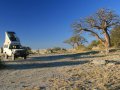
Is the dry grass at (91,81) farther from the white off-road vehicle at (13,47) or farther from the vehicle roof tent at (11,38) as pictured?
the vehicle roof tent at (11,38)

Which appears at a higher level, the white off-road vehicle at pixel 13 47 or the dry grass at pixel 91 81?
the white off-road vehicle at pixel 13 47

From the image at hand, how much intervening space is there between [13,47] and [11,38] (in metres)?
2.19

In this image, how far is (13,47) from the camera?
34688mm

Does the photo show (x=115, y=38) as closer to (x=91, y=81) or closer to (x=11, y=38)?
(x=11, y=38)

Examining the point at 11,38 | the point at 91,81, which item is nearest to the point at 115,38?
the point at 11,38

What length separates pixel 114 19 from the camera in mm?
43500

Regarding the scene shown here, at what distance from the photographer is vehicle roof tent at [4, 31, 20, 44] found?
35881 mm

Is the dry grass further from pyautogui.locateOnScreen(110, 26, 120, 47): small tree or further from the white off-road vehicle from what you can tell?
pyautogui.locateOnScreen(110, 26, 120, 47): small tree

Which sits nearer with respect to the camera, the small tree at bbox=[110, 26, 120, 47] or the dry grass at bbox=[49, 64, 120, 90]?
the dry grass at bbox=[49, 64, 120, 90]

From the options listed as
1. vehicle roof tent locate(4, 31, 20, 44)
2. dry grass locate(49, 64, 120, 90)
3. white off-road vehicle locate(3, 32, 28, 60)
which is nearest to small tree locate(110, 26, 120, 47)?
vehicle roof tent locate(4, 31, 20, 44)

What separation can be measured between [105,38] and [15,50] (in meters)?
15.7

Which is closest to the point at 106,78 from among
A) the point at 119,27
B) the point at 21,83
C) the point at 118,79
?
the point at 118,79

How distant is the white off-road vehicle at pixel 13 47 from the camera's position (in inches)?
1296

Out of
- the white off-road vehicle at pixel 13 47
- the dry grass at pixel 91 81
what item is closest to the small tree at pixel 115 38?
the white off-road vehicle at pixel 13 47
